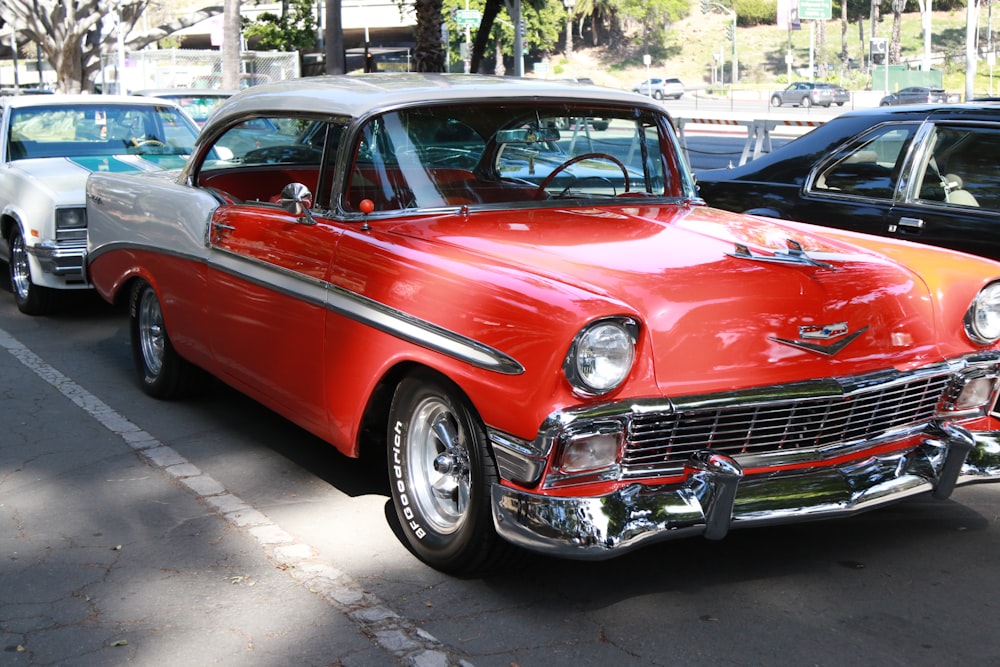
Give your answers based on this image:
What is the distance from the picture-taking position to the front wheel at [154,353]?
618 cm

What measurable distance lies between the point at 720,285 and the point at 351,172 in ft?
5.27

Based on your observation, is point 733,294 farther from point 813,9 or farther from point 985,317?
point 813,9

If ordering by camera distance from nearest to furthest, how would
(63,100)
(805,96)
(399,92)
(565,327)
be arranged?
(565,327), (399,92), (63,100), (805,96)

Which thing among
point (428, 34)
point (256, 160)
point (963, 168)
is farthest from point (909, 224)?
point (428, 34)

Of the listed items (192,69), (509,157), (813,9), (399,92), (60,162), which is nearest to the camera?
(399,92)

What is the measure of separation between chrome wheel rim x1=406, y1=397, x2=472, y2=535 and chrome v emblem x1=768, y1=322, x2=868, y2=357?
1.08 meters

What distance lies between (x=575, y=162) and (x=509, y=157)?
322 millimetres

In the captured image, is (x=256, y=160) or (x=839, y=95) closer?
(x=256, y=160)

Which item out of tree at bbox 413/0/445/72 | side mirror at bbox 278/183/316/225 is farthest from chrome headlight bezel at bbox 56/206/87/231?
tree at bbox 413/0/445/72

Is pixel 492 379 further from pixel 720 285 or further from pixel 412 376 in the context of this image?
pixel 720 285

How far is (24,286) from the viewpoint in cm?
884

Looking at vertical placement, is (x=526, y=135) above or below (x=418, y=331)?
above

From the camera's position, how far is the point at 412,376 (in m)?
3.99

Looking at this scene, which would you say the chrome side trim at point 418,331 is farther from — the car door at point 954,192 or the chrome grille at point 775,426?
the car door at point 954,192
